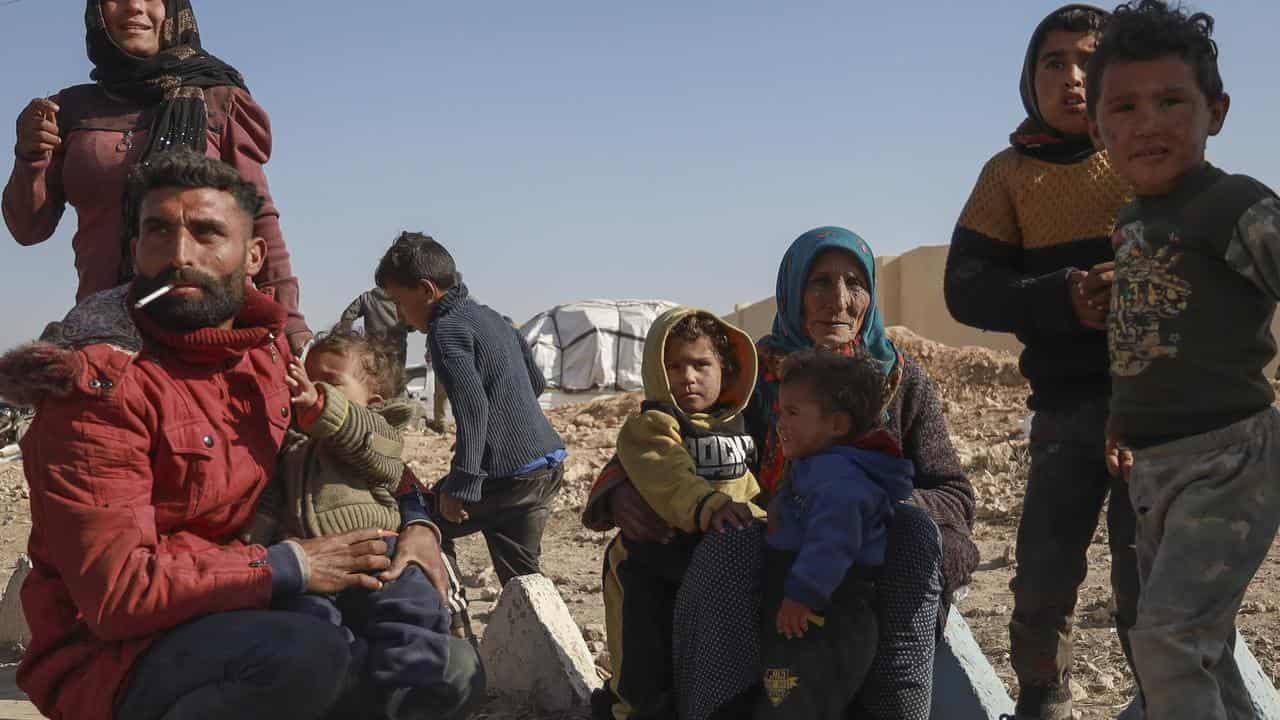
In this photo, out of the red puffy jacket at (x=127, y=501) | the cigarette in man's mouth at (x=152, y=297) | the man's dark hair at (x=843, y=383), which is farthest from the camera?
the man's dark hair at (x=843, y=383)

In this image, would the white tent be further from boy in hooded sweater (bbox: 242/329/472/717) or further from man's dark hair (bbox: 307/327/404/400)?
boy in hooded sweater (bbox: 242/329/472/717)

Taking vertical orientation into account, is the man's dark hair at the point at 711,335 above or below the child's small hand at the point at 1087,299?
below

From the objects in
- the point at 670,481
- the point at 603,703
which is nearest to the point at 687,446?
the point at 670,481

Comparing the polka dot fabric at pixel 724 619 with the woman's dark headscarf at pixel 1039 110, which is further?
the woman's dark headscarf at pixel 1039 110

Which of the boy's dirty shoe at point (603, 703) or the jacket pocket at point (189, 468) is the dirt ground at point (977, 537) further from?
the jacket pocket at point (189, 468)

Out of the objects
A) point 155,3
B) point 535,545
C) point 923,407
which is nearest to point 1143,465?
point 923,407

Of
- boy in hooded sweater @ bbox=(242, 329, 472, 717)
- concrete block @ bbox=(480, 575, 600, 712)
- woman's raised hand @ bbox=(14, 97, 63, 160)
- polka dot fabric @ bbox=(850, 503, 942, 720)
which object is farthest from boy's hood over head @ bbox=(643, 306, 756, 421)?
woman's raised hand @ bbox=(14, 97, 63, 160)

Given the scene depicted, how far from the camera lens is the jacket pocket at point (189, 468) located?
268cm

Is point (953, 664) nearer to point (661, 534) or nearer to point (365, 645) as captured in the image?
point (661, 534)

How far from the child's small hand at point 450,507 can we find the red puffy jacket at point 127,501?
6.61ft

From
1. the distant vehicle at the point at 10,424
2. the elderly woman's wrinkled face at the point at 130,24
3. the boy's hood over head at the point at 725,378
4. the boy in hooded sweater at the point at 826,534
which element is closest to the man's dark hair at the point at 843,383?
the boy in hooded sweater at the point at 826,534

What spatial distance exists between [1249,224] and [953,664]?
1476 mm

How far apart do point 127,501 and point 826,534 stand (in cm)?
Answer: 151

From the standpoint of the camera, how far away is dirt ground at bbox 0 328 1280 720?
171 inches
